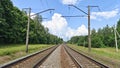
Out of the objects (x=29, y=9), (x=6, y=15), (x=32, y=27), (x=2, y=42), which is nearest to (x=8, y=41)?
(x=2, y=42)

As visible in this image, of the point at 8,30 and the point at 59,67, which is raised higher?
the point at 8,30

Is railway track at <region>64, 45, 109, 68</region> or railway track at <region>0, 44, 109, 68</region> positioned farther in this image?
railway track at <region>64, 45, 109, 68</region>

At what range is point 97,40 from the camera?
99.8 metres

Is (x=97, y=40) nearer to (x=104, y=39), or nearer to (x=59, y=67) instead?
(x=104, y=39)

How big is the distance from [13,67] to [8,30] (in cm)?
→ 5115

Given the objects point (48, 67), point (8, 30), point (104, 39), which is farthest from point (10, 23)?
point (104, 39)

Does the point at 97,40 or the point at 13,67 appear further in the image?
the point at 97,40

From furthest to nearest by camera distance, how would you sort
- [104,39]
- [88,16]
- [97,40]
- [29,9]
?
[104,39] → [97,40] → [88,16] → [29,9]

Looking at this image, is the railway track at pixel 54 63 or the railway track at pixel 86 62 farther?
the railway track at pixel 86 62

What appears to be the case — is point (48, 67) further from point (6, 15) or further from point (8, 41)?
point (8, 41)

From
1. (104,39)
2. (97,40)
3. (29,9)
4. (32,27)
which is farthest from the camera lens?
(104,39)

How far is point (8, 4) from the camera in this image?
66438mm

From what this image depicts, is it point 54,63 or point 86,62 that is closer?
point 54,63

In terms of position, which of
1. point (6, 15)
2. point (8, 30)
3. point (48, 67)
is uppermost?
point (6, 15)
